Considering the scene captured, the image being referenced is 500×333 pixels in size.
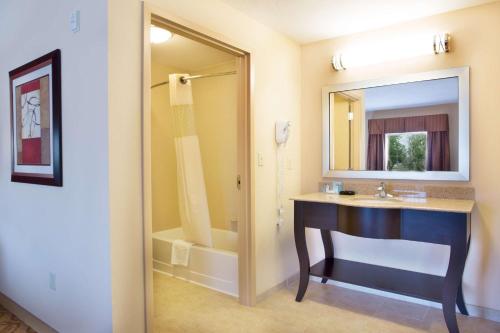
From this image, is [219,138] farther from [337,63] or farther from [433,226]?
[433,226]

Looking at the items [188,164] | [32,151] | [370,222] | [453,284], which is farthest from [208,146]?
[453,284]

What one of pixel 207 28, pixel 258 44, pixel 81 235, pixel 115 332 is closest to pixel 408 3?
pixel 258 44

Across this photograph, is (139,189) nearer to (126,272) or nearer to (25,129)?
(126,272)

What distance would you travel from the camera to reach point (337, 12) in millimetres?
2395

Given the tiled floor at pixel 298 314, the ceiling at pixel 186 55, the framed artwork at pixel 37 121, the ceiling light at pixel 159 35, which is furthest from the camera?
the ceiling at pixel 186 55

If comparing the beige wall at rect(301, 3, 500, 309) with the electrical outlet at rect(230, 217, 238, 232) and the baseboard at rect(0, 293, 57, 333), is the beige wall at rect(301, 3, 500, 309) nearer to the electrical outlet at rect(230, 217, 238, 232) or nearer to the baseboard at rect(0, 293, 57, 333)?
the electrical outlet at rect(230, 217, 238, 232)

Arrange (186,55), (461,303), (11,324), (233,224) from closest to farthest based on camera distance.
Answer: (11,324) < (461,303) < (186,55) < (233,224)

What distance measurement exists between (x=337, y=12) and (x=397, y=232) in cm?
159

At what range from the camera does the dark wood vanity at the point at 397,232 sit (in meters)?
1.96

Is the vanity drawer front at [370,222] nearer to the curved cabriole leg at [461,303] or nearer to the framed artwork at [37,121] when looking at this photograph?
the curved cabriole leg at [461,303]

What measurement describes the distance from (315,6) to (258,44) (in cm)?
51

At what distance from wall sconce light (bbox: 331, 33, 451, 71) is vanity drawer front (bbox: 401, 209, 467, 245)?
123 centimetres

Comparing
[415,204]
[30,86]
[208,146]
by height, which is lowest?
[415,204]

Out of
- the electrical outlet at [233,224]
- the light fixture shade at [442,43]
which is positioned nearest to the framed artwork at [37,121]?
the electrical outlet at [233,224]
